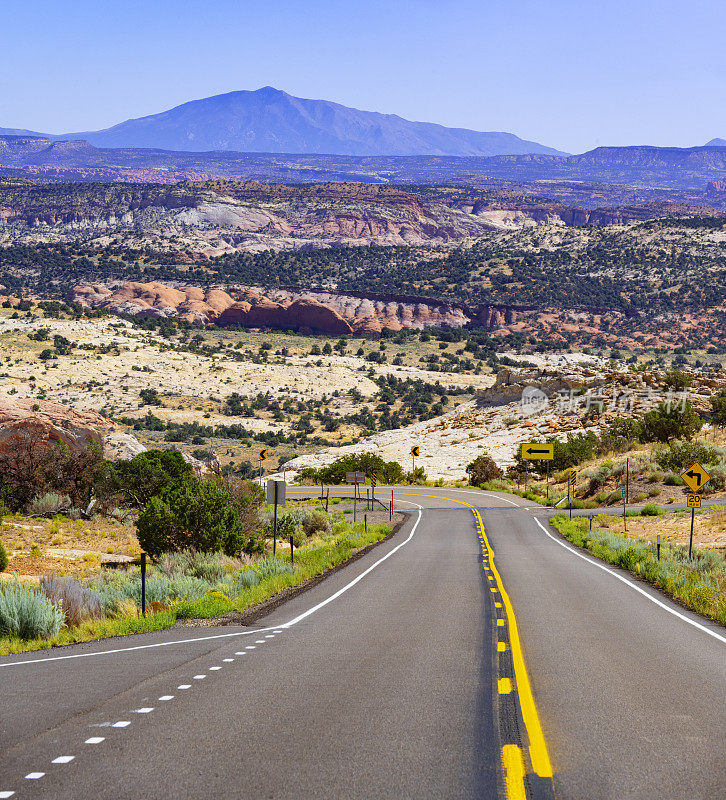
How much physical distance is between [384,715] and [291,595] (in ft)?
28.0

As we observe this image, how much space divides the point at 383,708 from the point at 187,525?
14.0 meters

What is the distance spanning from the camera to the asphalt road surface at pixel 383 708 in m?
5.19

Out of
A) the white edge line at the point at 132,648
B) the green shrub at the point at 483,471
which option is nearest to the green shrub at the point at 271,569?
the white edge line at the point at 132,648

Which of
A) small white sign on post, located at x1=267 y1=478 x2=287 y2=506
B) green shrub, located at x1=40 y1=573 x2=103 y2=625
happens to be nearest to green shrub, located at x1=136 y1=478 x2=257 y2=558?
small white sign on post, located at x1=267 y1=478 x2=287 y2=506

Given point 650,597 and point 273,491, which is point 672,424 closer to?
point 273,491

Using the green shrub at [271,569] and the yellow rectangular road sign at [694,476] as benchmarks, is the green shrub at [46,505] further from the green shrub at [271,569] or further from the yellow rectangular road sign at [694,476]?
the yellow rectangular road sign at [694,476]

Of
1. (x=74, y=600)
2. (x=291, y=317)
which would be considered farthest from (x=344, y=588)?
(x=291, y=317)

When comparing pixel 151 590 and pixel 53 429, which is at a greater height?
pixel 151 590

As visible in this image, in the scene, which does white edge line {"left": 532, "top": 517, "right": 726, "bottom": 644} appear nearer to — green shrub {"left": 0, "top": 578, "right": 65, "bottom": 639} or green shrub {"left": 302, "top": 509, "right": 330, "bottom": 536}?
green shrub {"left": 302, "top": 509, "right": 330, "bottom": 536}

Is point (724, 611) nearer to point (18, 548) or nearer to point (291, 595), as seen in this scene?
point (291, 595)

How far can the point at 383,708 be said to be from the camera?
271 inches

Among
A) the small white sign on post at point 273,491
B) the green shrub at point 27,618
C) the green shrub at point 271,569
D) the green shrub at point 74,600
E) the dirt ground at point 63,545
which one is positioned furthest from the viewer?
the small white sign on post at point 273,491

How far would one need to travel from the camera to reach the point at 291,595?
14992mm

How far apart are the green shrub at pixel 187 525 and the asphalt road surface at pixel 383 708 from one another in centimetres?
763
